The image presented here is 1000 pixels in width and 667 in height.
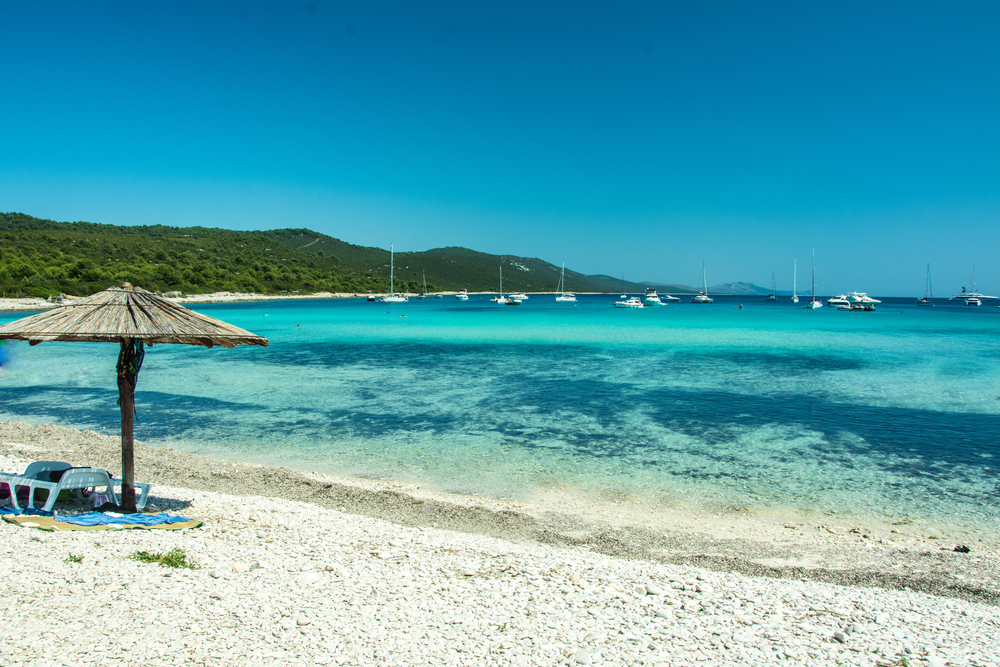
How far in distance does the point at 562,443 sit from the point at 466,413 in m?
3.58

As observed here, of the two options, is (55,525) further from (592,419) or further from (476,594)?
(592,419)

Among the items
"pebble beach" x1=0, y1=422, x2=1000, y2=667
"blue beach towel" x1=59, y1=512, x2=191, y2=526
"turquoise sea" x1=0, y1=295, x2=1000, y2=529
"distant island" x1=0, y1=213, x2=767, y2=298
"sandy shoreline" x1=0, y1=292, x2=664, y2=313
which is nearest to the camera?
"pebble beach" x1=0, y1=422, x2=1000, y2=667

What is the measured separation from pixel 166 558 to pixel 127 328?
7.33 ft

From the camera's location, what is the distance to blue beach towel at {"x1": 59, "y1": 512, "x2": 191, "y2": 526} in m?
5.93

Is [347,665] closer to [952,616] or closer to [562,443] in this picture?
[952,616]

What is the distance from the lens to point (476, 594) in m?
4.92

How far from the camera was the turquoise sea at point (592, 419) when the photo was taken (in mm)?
9258

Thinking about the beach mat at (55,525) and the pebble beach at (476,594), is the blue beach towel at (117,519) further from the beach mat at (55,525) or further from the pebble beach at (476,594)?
the pebble beach at (476,594)

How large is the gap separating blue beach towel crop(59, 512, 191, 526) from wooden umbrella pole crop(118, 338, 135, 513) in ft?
0.88

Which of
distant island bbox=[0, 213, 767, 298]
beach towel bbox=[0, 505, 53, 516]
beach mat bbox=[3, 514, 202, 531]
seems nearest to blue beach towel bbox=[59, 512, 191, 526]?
beach mat bbox=[3, 514, 202, 531]

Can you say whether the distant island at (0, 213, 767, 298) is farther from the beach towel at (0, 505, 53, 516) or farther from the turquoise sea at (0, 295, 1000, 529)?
the beach towel at (0, 505, 53, 516)

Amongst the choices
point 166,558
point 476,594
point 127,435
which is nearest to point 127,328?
point 127,435

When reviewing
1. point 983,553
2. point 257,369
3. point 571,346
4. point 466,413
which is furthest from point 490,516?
point 571,346

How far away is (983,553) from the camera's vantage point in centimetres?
668
